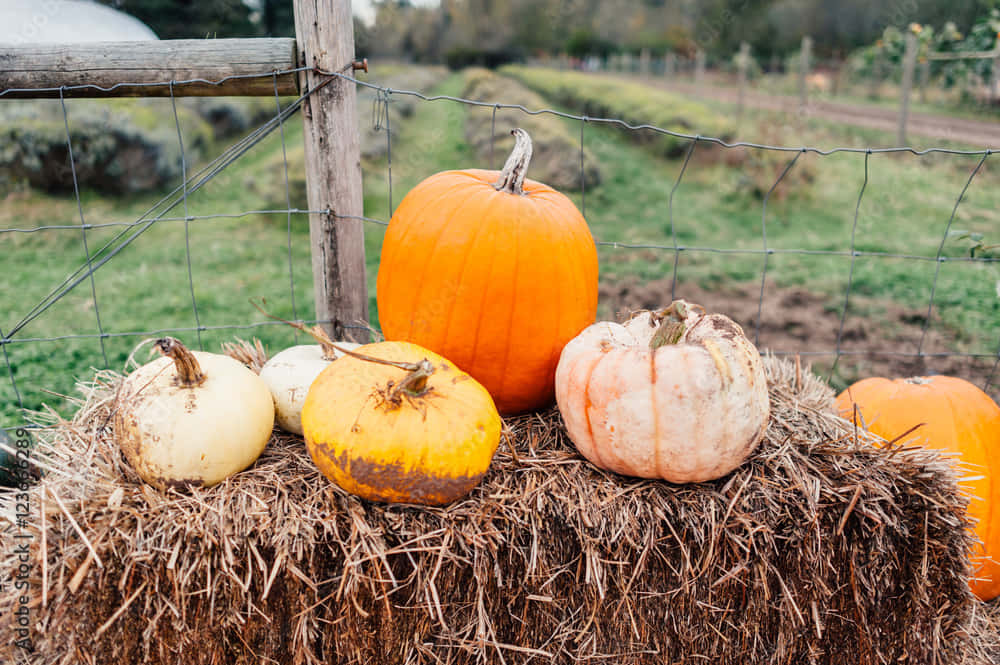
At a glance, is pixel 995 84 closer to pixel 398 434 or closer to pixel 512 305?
pixel 512 305

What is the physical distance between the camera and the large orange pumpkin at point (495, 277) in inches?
85.4

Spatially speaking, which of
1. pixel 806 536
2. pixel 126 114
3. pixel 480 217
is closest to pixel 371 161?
pixel 126 114

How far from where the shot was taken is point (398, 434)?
5.86 feet

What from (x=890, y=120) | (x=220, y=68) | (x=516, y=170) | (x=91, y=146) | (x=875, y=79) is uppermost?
(x=875, y=79)

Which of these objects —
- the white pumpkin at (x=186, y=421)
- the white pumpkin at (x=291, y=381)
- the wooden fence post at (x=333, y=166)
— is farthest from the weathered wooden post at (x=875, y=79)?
the white pumpkin at (x=186, y=421)

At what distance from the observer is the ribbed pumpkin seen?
5.83 feet

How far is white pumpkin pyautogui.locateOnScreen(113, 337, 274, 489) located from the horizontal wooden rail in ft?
3.72

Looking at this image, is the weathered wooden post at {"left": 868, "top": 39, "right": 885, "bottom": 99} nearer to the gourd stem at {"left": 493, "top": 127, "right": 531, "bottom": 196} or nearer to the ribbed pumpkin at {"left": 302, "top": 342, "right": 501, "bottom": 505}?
the gourd stem at {"left": 493, "top": 127, "right": 531, "bottom": 196}

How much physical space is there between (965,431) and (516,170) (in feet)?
6.42

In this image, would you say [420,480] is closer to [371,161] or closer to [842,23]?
[371,161]

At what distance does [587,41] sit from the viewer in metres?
42.3

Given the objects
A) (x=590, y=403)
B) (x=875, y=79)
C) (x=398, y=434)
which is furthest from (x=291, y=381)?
(x=875, y=79)

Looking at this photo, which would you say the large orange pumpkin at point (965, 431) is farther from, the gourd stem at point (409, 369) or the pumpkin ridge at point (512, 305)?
the gourd stem at point (409, 369)

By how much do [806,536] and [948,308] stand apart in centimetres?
437
